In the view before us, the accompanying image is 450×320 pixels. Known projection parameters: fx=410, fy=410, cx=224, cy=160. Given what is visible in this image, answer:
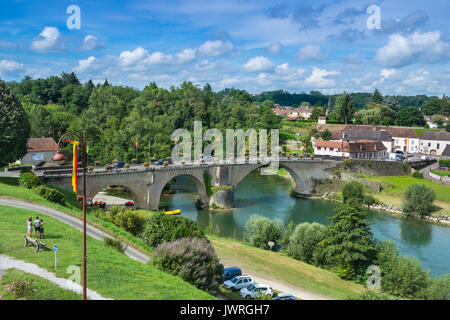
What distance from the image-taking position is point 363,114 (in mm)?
106188

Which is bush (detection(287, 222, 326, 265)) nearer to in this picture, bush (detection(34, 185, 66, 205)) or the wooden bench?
bush (detection(34, 185, 66, 205))

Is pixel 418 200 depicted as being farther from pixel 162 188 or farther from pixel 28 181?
pixel 28 181

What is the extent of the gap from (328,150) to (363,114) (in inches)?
1526

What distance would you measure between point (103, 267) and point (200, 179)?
1449 inches

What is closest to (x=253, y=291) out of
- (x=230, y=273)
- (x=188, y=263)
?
(x=230, y=273)

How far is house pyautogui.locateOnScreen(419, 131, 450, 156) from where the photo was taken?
80938 mm

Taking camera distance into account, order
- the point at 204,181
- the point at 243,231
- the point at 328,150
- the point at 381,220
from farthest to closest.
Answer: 1. the point at 328,150
2. the point at 204,181
3. the point at 381,220
4. the point at 243,231

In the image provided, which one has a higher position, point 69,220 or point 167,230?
point 69,220

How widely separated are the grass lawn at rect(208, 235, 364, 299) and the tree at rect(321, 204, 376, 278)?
53.4 inches

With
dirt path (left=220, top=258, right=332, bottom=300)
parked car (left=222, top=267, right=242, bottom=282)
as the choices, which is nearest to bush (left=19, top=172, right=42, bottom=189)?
dirt path (left=220, top=258, right=332, bottom=300)

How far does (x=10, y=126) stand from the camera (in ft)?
111

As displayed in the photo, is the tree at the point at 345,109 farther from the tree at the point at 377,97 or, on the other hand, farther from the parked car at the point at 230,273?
the parked car at the point at 230,273
